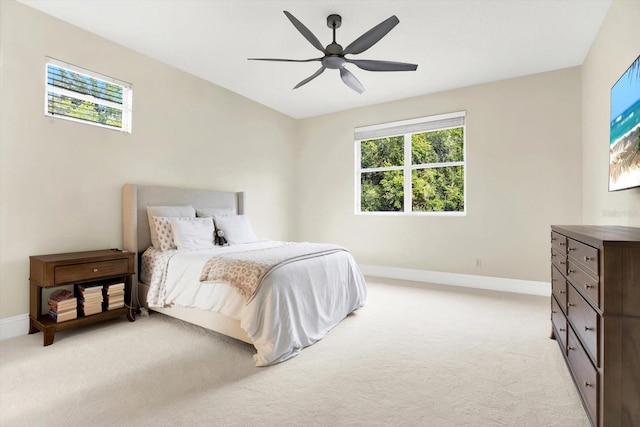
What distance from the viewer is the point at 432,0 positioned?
252 centimetres

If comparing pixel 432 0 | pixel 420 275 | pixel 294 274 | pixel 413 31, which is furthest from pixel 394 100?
pixel 294 274

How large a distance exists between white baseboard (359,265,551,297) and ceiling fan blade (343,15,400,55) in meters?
3.32

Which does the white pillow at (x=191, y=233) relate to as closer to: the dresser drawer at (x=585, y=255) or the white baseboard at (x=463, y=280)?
the white baseboard at (x=463, y=280)

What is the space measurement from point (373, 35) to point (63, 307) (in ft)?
11.0

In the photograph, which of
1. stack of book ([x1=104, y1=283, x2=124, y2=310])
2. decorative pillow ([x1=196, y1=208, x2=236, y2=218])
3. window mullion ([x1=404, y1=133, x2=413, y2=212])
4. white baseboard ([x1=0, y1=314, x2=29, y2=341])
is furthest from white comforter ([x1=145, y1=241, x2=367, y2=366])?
window mullion ([x1=404, y1=133, x2=413, y2=212])

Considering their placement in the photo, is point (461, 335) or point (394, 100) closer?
point (461, 335)

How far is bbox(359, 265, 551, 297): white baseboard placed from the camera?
12.8ft

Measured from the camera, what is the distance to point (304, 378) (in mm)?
1984

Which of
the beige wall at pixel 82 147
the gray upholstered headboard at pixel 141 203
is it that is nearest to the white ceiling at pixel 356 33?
the beige wall at pixel 82 147

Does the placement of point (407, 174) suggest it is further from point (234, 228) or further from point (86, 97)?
point (86, 97)

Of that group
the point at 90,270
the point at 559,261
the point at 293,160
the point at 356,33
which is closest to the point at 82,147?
the point at 90,270

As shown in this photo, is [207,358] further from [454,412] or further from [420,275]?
[420,275]

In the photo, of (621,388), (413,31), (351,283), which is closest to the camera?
(621,388)

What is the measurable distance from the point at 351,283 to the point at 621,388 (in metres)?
2.17
